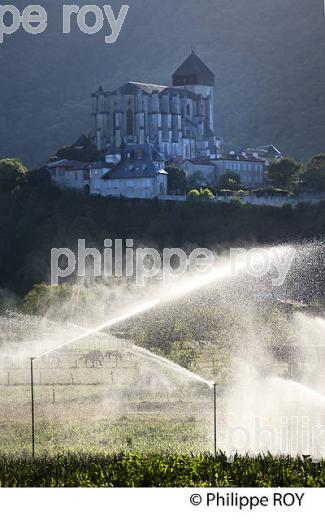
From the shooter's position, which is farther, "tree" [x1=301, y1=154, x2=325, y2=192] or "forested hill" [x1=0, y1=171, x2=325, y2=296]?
"tree" [x1=301, y1=154, x2=325, y2=192]

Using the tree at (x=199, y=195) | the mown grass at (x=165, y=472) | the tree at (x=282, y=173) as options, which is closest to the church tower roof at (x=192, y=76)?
the tree at (x=282, y=173)

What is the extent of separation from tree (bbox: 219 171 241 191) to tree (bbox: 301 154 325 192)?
9.21 ft

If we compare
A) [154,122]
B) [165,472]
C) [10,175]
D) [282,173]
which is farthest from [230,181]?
[165,472]

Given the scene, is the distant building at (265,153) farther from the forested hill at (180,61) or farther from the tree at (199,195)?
the tree at (199,195)

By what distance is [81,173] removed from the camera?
56438 mm

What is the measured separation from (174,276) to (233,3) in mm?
49426

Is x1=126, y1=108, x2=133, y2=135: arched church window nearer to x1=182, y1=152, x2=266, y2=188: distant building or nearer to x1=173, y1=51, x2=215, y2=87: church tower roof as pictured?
x1=182, y1=152, x2=266, y2=188: distant building

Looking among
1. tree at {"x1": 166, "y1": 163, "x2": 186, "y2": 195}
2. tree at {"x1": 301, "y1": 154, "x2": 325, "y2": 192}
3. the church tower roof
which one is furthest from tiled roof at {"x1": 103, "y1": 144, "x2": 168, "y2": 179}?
the church tower roof

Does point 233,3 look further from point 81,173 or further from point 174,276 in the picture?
point 174,276

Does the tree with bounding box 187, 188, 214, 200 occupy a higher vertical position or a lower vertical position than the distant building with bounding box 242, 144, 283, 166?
lower

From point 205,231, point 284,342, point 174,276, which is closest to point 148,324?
point 284,342

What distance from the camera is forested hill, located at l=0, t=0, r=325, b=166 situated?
71438 millimetres

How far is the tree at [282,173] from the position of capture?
189 ft

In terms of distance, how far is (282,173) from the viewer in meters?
57.8
